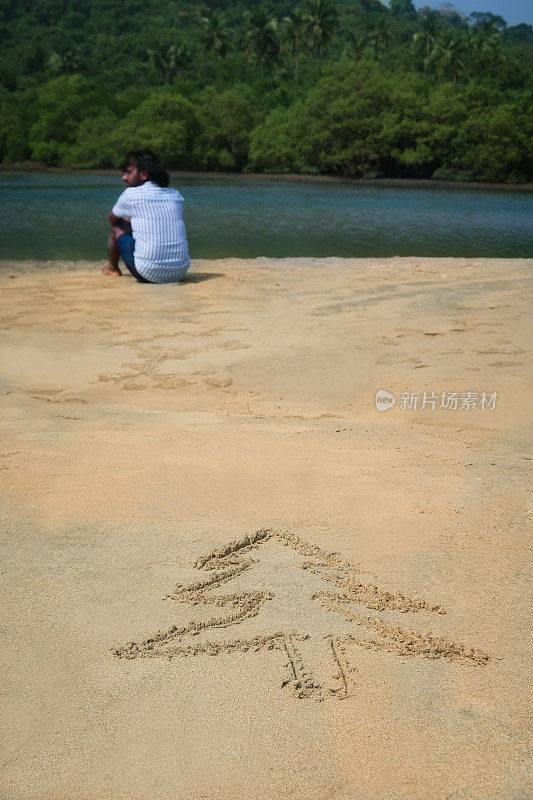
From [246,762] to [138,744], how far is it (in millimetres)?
238

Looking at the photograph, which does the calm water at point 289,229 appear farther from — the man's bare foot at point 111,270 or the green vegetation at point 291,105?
the green vegetation at point 291,105

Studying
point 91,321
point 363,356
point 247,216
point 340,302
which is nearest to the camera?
point 363,356

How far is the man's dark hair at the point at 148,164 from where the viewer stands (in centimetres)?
759

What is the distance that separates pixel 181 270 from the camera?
25.8 ft

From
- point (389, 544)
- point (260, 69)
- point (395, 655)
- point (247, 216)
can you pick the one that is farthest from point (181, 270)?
point (260, 69)

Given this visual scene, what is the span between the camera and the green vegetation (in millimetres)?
48062

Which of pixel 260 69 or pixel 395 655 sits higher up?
pixel 260 69

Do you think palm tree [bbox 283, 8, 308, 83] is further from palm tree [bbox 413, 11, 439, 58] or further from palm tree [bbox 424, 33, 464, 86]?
palm tree [bbox 424, 33, 464, 86]

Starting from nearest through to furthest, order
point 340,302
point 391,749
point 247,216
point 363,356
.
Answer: point 391,749, point 363,356, point 340,302, point 247,216

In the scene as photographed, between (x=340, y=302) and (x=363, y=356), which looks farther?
(x=340, y=302)

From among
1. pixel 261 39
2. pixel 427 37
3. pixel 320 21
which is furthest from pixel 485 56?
pixel 261 39

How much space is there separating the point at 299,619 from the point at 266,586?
0.19m

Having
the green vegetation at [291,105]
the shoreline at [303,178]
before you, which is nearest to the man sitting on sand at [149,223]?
the shoreline at [303,178]

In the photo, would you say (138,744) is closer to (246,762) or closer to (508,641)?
(246,762)
